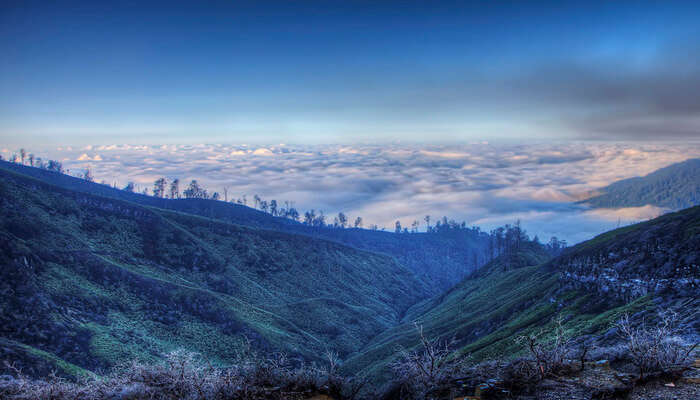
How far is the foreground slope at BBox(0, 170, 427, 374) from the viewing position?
59.2 m

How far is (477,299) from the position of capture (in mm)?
101938

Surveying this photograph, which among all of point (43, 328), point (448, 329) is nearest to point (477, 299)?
point (448, 329)

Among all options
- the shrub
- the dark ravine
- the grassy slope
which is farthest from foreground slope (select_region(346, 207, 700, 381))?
the shrub

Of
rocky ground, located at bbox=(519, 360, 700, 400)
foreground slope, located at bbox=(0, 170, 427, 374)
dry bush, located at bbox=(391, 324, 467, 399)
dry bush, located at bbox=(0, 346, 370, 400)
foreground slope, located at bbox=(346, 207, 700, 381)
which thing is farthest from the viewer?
foreground slope, located at bbox=(0, 170, 427, 374)

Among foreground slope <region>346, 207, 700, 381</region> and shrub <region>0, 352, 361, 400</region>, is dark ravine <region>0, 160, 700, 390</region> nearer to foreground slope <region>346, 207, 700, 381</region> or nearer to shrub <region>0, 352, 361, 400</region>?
foreground slope <region>346, 207, 700, 381</region>

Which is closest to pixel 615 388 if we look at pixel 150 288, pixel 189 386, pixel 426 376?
pixel 426 376

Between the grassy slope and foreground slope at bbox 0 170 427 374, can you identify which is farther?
foreground slope at bbox 0 170 427 374

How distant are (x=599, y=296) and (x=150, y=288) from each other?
317 feet

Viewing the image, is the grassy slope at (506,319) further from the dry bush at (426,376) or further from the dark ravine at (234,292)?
the dry bush at (426,376)

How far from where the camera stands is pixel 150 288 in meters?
85.0

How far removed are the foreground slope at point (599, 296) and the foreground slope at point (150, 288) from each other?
30.4 metres

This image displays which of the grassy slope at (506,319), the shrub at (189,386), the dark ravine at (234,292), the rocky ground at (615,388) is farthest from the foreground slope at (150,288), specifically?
the rocky ground at (615,388)

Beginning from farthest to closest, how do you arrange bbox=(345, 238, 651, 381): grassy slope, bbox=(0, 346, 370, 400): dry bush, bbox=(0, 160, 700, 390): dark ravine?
bbox=(0, 160, 700, 390): dark ravine < bbox=(345, 238, 651, 381): grassy slope < bbox=(0, 346, 370, 400): dry bush

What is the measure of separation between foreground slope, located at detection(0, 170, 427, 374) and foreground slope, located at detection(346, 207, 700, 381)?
30.4 meters
